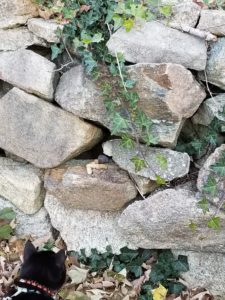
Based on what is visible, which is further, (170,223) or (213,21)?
(170,223)

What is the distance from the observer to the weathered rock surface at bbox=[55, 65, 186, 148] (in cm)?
338

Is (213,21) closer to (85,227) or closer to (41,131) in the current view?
(41,131)

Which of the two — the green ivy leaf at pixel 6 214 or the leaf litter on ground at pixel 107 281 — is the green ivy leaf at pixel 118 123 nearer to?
the leaf litter on ground at pixel 107 281

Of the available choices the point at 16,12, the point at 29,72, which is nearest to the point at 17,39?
the point at 16,12

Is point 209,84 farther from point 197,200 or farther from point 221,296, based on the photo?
point 221,296

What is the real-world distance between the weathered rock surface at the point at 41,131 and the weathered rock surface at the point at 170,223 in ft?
1.81

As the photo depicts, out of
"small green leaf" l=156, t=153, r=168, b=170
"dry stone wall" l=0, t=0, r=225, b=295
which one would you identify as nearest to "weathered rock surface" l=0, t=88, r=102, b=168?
"dry stone wall" l=0, t=0, r=225, b=295

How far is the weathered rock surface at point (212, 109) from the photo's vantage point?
11.0 feet

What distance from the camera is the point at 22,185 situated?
3949mm

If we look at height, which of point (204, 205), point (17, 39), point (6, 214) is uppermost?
point (17, 39)

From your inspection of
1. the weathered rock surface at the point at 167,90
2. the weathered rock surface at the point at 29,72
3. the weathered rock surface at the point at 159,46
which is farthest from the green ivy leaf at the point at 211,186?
the weathered rock surface at the point at 29,72

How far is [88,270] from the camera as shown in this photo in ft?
12.8

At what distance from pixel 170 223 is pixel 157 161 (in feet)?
1.31

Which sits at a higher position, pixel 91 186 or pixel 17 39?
pixel 17 39
